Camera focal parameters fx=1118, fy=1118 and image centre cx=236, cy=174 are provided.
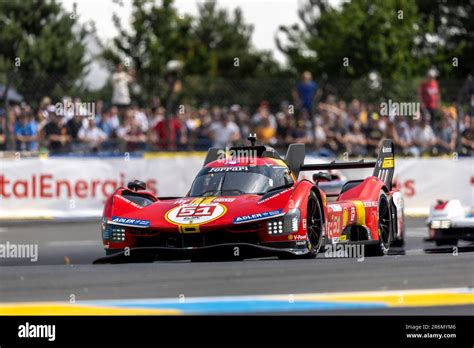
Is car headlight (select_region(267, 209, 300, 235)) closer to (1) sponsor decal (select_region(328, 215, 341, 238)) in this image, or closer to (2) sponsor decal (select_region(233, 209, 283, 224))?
(2) sponsor decal (select_region(233, 209, 283, 224))

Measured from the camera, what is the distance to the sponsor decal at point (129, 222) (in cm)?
1051

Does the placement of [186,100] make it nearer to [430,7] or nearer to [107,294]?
[107,294]

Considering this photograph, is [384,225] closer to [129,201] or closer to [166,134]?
[129,201]

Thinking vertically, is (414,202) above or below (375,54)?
below

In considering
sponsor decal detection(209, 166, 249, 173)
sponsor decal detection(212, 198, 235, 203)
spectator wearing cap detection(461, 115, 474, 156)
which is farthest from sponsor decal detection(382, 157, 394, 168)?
spectator wearing cap detection(461, 115, 474, 156)

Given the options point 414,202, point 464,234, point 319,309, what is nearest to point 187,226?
point 319,309

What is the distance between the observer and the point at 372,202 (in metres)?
11.9

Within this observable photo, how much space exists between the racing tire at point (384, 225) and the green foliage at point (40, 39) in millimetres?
16782

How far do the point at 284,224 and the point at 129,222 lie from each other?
1499 mm

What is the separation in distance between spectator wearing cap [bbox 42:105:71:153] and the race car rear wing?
7164mm

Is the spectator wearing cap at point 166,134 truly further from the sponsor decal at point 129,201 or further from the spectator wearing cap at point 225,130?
the sponsor decal at point 129,201

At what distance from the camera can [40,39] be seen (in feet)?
100
